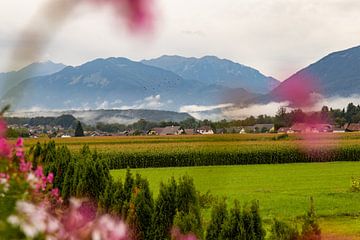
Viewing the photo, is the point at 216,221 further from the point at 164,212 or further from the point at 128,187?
the point at 128,187

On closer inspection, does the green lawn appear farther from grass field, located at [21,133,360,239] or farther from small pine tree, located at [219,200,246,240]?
small pine tree, located at [219,200,246,240]

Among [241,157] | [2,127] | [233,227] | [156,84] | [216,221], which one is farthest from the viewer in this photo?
[241,157]

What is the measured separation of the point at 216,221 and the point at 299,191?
14.7 meters

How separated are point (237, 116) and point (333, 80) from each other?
1.78ft

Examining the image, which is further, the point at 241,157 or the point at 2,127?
the point at 241,157

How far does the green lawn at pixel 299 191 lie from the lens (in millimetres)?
13688

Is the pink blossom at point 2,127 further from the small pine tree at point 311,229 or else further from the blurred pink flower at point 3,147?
the small pine tree at point 311,229

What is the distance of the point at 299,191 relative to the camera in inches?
766

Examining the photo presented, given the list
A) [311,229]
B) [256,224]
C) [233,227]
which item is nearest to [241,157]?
[311,229]

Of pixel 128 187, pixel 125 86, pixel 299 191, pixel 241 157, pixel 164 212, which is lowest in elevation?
pixel 299 191

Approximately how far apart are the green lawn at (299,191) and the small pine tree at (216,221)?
243cm

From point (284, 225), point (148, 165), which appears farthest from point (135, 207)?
point (148, 165)

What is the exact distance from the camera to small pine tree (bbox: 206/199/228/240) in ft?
17.1

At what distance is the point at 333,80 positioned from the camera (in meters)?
1.30
